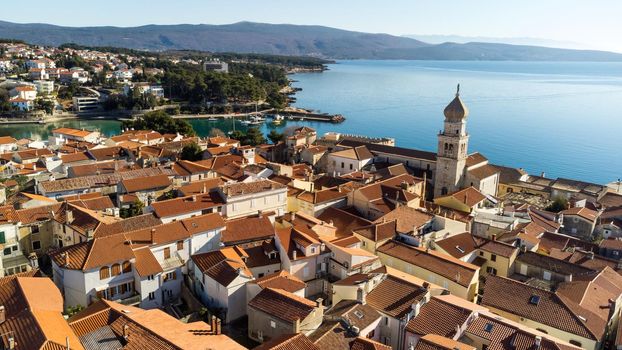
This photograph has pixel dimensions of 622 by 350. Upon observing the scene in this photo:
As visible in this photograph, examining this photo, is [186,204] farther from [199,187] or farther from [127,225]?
[199,187]

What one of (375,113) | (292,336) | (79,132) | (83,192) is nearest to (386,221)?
(292,336)

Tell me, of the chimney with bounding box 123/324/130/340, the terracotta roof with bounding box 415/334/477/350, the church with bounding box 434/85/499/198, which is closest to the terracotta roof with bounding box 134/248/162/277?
the chimney with bounding box 123/324/130/340

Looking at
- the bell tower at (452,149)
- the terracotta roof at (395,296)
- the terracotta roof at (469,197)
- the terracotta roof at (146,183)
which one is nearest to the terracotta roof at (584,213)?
the terracotta roof at (469,197)

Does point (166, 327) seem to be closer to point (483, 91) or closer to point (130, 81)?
point (130, 81)

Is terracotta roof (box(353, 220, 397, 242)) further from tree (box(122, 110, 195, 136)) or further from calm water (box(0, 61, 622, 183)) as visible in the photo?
calm water (box(0, 61, 622, 183))

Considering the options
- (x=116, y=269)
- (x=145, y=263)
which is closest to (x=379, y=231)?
(x=145, y=263)

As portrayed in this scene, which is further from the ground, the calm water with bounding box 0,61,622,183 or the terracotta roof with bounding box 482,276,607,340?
the terracotta roof with bounding box 482,276,607,340

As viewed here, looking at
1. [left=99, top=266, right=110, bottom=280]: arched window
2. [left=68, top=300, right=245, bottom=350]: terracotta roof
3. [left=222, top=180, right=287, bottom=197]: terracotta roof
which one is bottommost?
[left=99, top=266, right=110, bottom=280]: arched window
